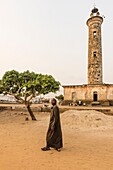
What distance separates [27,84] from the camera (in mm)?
12688

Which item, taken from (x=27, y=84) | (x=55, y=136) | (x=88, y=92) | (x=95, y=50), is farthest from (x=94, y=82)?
(x=55, y=136)

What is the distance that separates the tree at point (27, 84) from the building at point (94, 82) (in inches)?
679

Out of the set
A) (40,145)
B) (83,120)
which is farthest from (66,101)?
(40,145)

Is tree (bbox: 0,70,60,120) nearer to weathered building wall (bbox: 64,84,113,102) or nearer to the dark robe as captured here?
the dark robe

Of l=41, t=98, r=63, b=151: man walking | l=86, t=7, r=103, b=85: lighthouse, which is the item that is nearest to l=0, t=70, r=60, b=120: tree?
l=41, t=98, r=63, b=151: man walking

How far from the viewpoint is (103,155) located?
5.25 m

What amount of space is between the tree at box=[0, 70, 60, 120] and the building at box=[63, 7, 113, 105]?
1725 cm

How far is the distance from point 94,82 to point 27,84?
67.0ft

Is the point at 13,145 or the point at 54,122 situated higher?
the point at 54,122

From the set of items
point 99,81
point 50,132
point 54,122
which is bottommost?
point 50,132

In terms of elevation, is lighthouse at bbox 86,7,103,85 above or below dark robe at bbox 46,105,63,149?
above

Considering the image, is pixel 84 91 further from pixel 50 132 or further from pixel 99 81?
pixel 50 132

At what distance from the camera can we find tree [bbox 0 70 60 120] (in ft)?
41.2

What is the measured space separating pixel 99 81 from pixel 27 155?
27.4 metres
